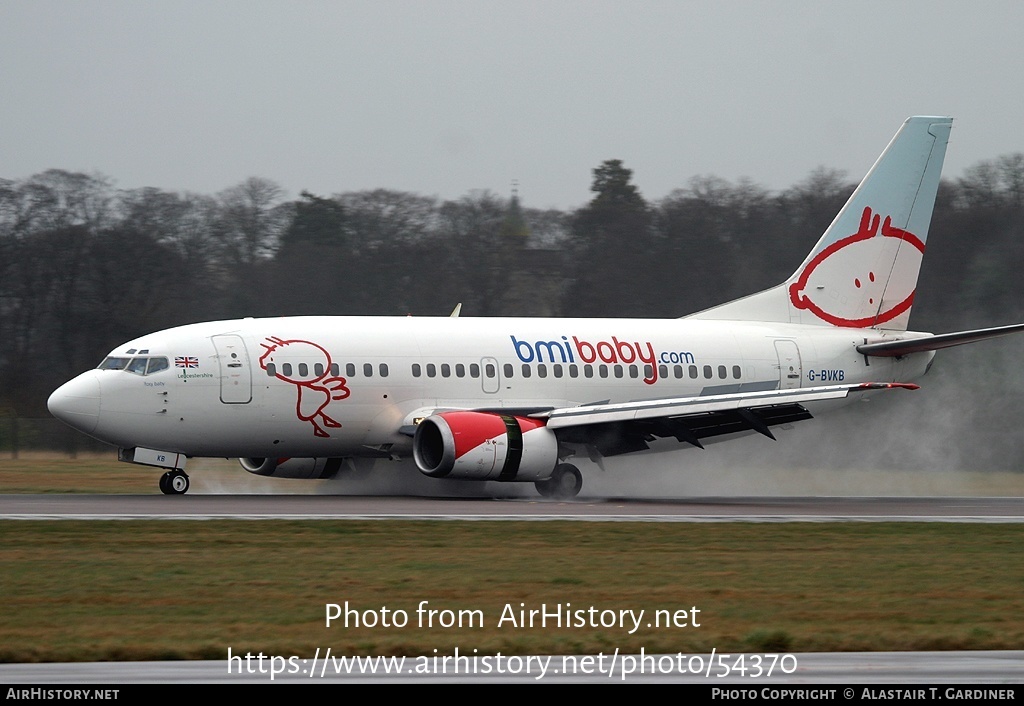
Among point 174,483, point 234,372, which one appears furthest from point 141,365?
point 174,483

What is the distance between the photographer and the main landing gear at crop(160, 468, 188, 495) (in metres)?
30.1

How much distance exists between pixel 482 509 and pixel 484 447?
2.47 meters

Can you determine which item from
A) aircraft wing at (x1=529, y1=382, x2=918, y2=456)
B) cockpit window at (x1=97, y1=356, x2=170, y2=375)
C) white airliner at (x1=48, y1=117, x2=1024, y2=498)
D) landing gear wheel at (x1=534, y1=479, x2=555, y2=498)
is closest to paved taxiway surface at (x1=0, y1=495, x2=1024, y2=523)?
landing gear wheel at (x1=534, y1=479, x2=555, y2=498)

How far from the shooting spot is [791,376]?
119 ft

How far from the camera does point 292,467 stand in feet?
109

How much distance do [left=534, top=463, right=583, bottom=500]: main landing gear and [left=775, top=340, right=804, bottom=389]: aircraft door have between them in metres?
7.19

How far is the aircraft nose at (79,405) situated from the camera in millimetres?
29109

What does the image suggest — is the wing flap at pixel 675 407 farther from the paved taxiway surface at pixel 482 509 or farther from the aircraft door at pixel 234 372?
the aircraft door at pixel 234 372

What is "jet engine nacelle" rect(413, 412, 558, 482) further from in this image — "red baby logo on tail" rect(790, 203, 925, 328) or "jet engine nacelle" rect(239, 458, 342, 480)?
"red baby logo on tail" rect(790, 203, 925, 328)

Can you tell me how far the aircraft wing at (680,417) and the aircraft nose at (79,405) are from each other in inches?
370

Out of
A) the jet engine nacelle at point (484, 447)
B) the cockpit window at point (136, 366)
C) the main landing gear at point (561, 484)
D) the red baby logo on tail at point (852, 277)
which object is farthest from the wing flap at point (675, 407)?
the cockpit window at point (136, 366)

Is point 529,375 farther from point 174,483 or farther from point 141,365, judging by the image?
point 141,365

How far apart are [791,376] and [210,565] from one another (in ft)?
70.0

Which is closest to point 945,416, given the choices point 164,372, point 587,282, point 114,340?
point 587,282
